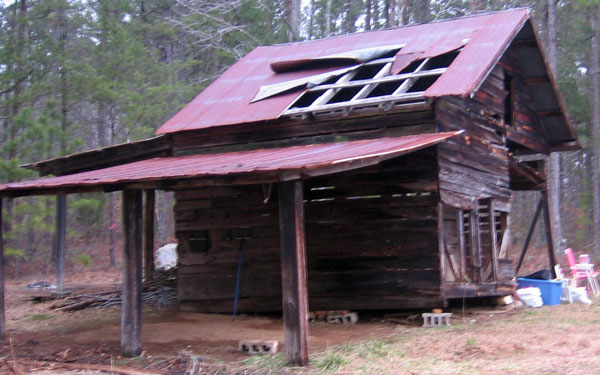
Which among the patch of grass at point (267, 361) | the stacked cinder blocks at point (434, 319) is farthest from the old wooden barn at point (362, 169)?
the patch of grass at point (267, 361)

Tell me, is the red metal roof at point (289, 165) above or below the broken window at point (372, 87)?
below

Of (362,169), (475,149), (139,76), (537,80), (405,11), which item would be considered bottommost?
(362,169)

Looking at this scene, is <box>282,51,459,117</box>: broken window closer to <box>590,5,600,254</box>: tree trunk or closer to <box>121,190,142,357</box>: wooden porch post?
<box>121,190,142,357</box>: wooden porch post

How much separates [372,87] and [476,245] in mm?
3446

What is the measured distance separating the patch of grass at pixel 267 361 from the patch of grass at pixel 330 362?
0.39 m

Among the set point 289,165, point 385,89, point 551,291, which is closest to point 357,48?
point 385,89

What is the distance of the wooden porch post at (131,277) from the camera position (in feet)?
28.8

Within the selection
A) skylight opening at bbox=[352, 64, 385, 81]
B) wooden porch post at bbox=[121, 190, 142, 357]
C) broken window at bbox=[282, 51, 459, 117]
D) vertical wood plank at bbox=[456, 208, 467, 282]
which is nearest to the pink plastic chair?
vertical wood plank at bbox=[456, 208, 467, 282]

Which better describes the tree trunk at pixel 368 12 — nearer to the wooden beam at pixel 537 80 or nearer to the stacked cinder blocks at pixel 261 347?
the wooden beam at pixel 537 80

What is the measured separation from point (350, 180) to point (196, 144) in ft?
10.8

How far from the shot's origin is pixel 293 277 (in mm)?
7684

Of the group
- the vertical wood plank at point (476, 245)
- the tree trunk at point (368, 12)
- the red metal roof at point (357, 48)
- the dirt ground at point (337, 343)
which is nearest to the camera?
the dirt ground at point (337, 343)

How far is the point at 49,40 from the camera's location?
20.7 metres

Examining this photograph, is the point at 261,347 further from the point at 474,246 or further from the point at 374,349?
the point at 474,246
